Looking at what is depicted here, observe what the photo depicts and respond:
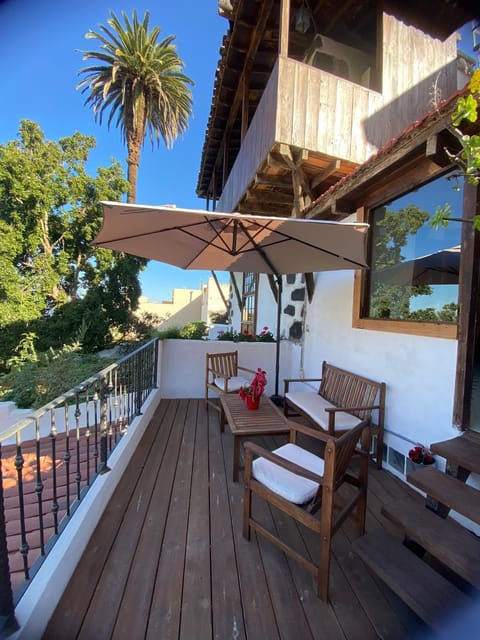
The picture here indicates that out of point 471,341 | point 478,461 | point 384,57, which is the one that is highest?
point 384,57

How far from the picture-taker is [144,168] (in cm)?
980

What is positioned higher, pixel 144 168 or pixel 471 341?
pixel 144 168

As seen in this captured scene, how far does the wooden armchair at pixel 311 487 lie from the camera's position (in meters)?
1.38

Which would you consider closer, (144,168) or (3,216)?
(3,216)

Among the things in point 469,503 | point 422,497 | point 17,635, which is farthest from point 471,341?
point 17,635

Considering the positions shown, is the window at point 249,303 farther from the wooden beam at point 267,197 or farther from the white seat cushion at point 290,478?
the white seat cushion at point 290,478

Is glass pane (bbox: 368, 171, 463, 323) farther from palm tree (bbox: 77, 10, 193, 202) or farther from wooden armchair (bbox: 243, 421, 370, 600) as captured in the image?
palm tree (bbox: 77, 10, 193, 202)

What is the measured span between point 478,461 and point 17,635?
2195 millimetres

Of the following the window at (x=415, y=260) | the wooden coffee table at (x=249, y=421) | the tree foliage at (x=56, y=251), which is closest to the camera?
the window at (x=415, y=260)

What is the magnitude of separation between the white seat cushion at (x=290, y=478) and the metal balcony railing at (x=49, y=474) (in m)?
1.02

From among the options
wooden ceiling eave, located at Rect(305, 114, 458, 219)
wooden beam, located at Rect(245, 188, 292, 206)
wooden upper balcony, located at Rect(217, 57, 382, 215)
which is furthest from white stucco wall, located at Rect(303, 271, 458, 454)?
wooden beam, located at Rect(245, 188, 292, 206)

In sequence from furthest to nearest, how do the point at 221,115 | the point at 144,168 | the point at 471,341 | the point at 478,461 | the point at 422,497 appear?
1. the point at 144,168
2. the point at 221,115
3. the point at 422,497
4. the point at 471,341
5. the point at 478,461

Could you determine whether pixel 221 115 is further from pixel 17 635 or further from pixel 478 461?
pixel 17 635

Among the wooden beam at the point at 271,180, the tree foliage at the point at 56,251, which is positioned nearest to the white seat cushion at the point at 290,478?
the wooden beam at the point at 271,180
